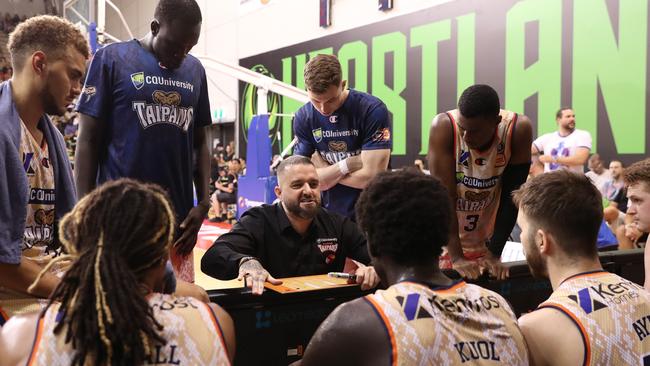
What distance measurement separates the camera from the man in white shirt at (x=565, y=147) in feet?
22.9

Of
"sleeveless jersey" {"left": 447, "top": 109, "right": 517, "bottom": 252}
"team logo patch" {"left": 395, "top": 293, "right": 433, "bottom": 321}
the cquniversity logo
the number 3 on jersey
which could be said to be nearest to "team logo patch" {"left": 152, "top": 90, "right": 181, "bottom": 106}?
"sleeveless jersey" {"left": 447, "top": 109, "right": 517, "bottom": 252}

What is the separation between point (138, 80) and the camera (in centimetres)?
237

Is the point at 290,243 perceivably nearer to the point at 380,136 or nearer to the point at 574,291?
the point at 380,136

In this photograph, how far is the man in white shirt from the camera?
696 cm

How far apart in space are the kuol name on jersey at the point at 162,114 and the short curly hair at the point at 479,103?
121 centimetres

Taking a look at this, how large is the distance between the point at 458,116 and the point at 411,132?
26.1ft

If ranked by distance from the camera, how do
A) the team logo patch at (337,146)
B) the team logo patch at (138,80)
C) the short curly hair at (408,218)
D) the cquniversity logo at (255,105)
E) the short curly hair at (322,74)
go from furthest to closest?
the cquniversity logo at (255,105) → the team logo patch at (337,146) → the short curly hair at (322,74) → the team logo patch at (138,80) → the short curly hair at (408,218)

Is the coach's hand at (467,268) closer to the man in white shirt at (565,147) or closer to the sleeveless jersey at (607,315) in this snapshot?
the sleeveless jersey at (607,315)

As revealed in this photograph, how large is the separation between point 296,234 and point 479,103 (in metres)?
1.09

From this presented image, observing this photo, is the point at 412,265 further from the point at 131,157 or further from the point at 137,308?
the point at 131,157

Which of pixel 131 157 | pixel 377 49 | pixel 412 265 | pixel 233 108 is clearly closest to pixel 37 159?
pixel 131 157

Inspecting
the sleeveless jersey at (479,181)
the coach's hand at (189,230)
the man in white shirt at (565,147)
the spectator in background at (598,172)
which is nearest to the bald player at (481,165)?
the sleeveless jersey at (479,181)

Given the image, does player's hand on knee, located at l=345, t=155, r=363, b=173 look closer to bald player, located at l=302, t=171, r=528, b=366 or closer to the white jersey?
bald player, located at l=302, t=171, r=528, b=366

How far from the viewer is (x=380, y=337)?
1.26 meters
